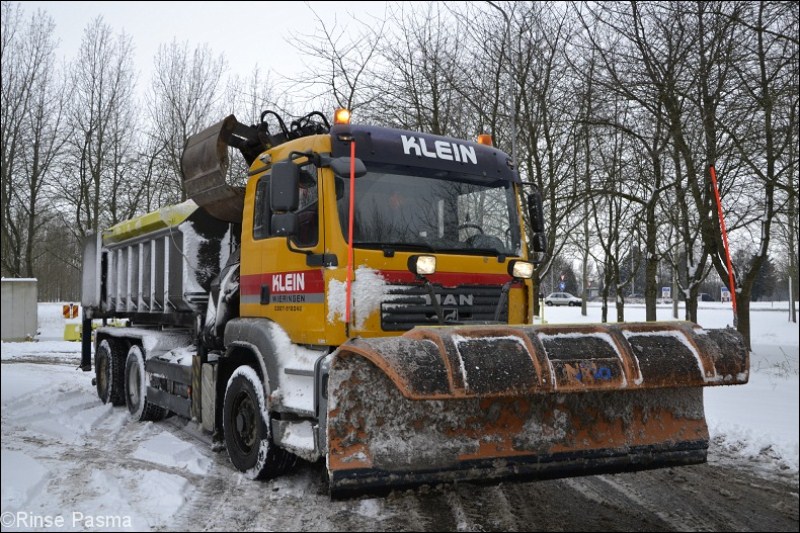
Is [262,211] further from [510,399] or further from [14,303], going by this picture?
[510,399]

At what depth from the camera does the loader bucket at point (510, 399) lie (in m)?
3.91

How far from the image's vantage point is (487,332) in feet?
13.6

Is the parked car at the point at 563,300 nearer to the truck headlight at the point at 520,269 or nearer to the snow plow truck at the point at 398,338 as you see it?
the snow plow truck at the point at 398,338

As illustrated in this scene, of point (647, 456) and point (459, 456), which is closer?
point (459, 456)

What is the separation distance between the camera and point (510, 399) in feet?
14.7

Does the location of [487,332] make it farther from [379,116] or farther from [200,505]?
[379,116]

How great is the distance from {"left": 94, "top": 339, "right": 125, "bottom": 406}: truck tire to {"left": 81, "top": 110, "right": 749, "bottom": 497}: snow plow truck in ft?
8.32

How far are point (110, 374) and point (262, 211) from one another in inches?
201

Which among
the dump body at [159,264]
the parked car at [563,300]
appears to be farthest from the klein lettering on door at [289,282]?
the parked car at [563,300]

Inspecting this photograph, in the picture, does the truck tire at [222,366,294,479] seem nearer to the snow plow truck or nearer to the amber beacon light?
the snow plow truck

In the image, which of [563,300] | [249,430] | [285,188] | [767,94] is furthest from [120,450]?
[563,300]

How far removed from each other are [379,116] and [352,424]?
12301 mm

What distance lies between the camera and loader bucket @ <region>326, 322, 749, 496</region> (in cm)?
391

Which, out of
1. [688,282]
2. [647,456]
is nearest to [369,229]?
[647,456]
